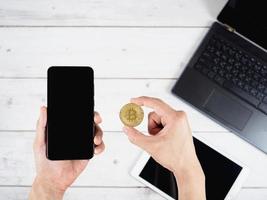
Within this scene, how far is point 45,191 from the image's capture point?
3.06 feet

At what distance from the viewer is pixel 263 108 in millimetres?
1030

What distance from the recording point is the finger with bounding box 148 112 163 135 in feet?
3.07

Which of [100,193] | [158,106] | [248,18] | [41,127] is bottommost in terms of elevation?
[100,193]

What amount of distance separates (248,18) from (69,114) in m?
0.46

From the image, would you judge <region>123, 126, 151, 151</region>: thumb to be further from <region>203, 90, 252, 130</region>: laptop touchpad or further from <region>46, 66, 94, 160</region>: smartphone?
<region>203, 90, 252, 130</region>: laptop touchpad

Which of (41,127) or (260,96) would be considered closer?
(41,127)

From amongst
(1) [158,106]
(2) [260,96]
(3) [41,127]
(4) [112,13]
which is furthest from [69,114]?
(2) [260,96]

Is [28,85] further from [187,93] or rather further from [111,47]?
[187,93]

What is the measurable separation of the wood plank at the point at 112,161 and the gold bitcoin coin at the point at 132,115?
6 centimetres

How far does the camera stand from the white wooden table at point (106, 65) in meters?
1.04

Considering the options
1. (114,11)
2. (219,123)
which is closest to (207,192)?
(219,123)

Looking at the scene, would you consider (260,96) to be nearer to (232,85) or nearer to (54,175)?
(232,85)

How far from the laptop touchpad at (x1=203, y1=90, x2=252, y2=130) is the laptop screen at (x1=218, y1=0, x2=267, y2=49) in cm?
15

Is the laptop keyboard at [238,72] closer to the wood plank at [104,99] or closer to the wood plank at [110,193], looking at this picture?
the wood plank at [104,99]
